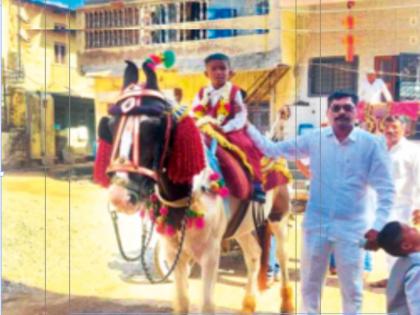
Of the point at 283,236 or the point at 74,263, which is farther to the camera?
the point at 74,263

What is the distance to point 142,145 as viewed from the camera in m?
4.30

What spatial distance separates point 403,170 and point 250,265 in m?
1.08

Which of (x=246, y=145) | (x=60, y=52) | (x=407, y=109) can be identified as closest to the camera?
(x=407, y=109)

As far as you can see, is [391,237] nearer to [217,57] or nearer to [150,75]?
[217,57]

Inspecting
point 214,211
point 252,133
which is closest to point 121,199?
point 214,211

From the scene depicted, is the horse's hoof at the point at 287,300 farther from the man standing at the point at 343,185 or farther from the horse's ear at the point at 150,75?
the horse's ear at the point at 150,75

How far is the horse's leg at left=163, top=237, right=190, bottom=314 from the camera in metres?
4.47

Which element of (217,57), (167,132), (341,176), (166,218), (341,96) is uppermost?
(217,57)

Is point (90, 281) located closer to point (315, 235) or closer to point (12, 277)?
point (12, 277)

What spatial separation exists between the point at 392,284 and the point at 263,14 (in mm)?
1782

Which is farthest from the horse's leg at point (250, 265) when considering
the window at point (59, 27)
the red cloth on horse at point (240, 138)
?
the window at point (59, 27)

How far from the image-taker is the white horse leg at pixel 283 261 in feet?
14.5

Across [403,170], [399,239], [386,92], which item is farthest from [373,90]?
[399,239]

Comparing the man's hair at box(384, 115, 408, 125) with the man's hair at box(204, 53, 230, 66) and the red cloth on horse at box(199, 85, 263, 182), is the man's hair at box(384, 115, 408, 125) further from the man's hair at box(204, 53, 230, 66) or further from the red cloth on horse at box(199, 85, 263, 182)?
Answer: the man's hair at box(204, 53, 230, 66)
